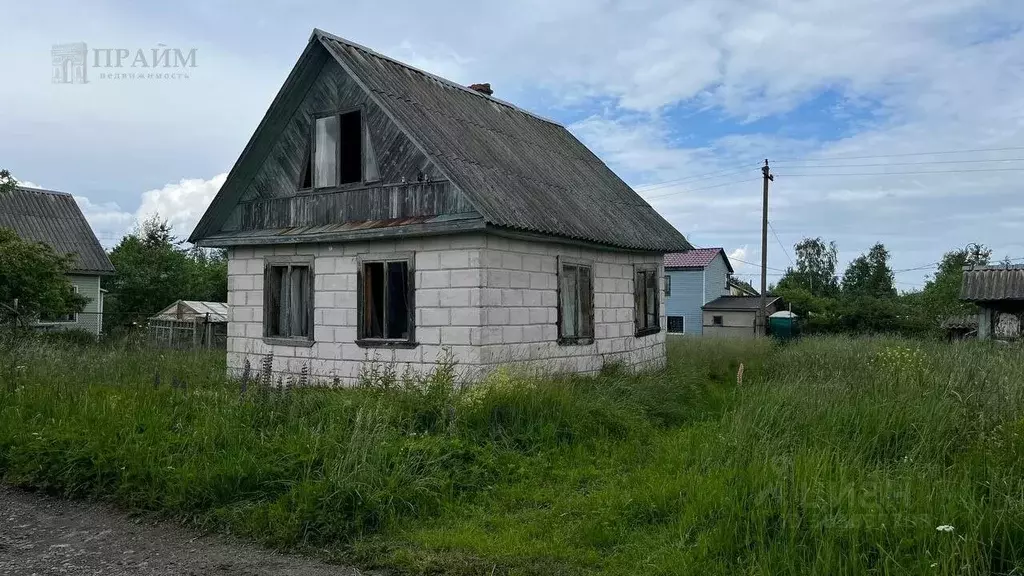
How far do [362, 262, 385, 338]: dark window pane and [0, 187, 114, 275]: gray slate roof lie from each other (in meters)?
21.4

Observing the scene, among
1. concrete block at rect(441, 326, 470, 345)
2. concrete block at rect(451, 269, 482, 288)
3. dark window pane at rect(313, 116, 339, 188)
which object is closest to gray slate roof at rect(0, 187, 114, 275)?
dark window pane at rect(313, 116, 339, 188)

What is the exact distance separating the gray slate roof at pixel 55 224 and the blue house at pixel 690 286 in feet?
96.4

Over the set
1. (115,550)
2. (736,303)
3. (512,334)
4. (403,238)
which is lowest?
(115,550)

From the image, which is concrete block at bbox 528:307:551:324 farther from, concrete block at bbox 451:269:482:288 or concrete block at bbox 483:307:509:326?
concrete block at bbox 451:269:482:288

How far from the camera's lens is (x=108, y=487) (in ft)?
22.3

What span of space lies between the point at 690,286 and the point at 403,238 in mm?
35649

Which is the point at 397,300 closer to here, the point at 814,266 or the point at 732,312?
the point at 732,312

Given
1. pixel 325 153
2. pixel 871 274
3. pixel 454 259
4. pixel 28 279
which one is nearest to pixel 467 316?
pixel 454 259

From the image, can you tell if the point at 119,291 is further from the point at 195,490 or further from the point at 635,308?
the point at 195,490

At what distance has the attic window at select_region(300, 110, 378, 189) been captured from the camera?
1212cm

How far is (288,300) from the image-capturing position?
1250 cm

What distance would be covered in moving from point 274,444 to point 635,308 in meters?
9.42

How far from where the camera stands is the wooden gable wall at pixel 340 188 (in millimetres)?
10961

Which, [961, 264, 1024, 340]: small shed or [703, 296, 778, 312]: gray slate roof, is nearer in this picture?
[961, 264, 1024, 340]: small shed
